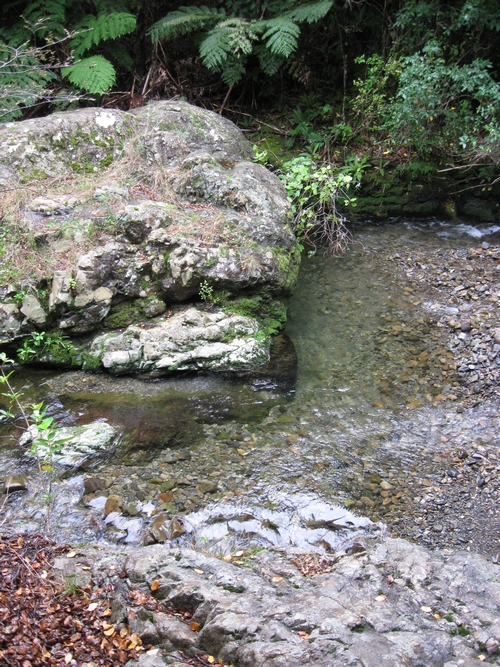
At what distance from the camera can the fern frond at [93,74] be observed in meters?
7.18

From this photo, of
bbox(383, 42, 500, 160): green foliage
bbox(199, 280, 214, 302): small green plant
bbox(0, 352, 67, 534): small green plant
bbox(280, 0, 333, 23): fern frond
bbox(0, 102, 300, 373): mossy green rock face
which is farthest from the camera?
bbox(280, 0, 333, 23): fern frond

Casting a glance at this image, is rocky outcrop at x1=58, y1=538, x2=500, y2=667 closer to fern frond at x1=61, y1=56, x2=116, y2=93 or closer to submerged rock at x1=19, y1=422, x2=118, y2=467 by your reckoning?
submerged rock at x1=19, y1=422, x2=118, y2=467

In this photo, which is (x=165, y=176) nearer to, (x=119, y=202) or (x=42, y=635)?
(x=119, y=202)

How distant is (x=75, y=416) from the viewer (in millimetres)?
4754

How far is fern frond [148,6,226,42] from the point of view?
7.72 metres

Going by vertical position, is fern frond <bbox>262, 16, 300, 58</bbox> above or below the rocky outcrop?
above

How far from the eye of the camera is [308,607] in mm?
2627

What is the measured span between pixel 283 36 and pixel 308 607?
285 inches

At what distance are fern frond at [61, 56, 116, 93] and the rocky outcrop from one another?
20.7ft

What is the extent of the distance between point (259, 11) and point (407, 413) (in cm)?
704

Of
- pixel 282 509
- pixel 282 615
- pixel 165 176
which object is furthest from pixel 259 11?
pixel 282 615

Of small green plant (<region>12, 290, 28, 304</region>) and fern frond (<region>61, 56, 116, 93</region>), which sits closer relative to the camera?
small green plant (<region>12, 290, 28, 304</region>)

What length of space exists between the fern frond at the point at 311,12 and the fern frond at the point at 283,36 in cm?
20

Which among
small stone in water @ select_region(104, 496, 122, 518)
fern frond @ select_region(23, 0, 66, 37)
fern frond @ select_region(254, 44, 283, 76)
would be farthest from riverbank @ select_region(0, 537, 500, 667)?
fern frond @ select_region(23, 0, 66, 37)
